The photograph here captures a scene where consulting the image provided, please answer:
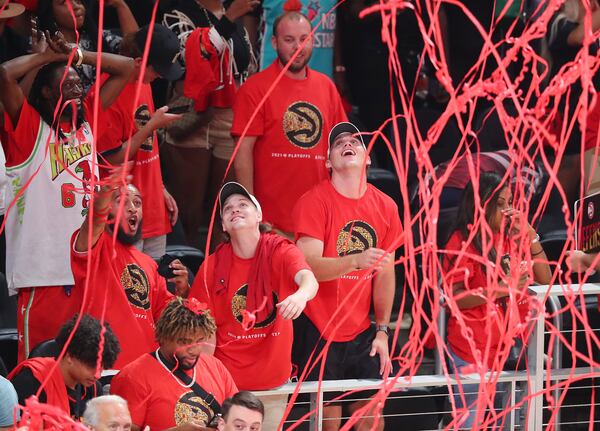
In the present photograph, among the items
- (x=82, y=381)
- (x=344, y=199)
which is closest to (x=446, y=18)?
(x=344, y=199)

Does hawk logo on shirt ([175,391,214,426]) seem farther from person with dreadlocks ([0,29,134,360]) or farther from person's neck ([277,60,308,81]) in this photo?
person's neck ([277,60,308,81])

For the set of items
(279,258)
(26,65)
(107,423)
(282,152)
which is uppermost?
(26,65)

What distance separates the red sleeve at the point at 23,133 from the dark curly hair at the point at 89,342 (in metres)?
0.78

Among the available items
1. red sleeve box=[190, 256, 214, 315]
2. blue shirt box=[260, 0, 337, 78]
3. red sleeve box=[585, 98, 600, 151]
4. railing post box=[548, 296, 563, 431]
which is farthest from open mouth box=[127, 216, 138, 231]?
red sleeve box=[585, 98, 600, 151]

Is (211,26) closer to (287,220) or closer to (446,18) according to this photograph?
(287,220)

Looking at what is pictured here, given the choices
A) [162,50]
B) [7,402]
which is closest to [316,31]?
[162,50]

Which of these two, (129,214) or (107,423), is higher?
(129,214)

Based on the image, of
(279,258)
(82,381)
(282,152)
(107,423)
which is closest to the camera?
(107,423)

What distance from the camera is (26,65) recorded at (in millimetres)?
4559

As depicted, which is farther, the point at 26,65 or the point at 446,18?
the point at 446,18

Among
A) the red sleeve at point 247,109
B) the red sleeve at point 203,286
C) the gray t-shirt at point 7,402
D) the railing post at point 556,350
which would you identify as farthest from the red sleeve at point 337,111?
the gray t-shirt at point 7,402

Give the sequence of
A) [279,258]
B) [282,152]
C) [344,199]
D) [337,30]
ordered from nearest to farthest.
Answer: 1. [279,258]
2. [344,199]
3. [282,152]
4. [337,30]

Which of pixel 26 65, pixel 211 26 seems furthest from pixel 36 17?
pixel 211 26

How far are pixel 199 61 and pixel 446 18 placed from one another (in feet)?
5.18
